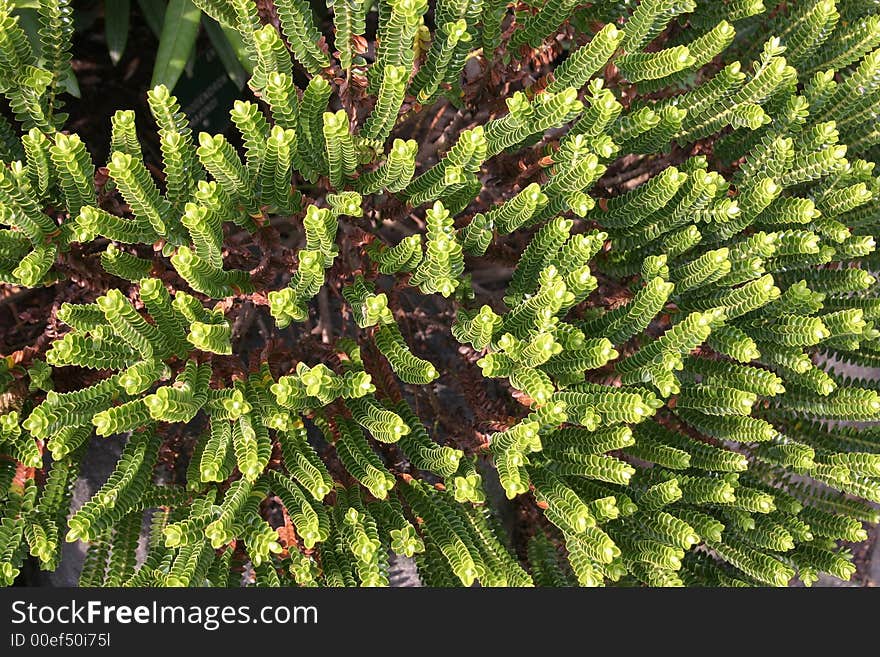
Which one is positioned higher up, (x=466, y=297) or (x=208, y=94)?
(x=208, y=94)

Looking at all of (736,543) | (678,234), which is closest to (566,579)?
(736,543)

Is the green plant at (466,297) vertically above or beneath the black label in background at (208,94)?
beneath

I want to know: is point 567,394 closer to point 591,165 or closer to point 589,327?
point 589,327

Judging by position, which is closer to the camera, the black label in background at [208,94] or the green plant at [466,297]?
the green plant at [466,297]

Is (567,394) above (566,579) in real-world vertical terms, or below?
above
